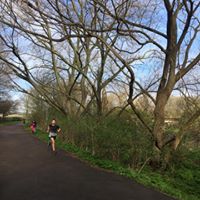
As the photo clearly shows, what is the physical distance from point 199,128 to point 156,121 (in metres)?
1.80

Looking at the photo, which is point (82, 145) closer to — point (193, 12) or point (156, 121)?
point (156, 121)

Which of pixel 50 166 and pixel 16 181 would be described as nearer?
pixel 16 181

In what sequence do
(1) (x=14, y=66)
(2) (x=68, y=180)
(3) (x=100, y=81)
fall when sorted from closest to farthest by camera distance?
(2) (x=68, y=180) → (3) (x=100, y=81) → (1) (x=14, y=66)

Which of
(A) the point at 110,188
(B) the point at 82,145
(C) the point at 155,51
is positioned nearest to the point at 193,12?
(C) the point at 155,51

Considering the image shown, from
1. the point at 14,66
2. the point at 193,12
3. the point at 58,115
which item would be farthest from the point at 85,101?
the point at 193,12

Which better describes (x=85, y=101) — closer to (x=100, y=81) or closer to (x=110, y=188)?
(x=100, y=81)

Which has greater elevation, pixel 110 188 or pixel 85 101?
pixel 85 101

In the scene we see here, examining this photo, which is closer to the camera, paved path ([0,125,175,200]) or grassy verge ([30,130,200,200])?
paved path ([0,125,175,200])

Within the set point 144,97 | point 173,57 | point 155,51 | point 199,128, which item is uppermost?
point 155,51

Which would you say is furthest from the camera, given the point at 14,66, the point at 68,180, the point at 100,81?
the point at 14,66

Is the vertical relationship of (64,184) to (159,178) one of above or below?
above

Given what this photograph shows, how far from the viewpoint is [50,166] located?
35.6ft

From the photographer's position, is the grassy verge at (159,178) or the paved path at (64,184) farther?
the grassy verge at (159,178)

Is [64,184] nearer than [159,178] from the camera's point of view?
Yes
